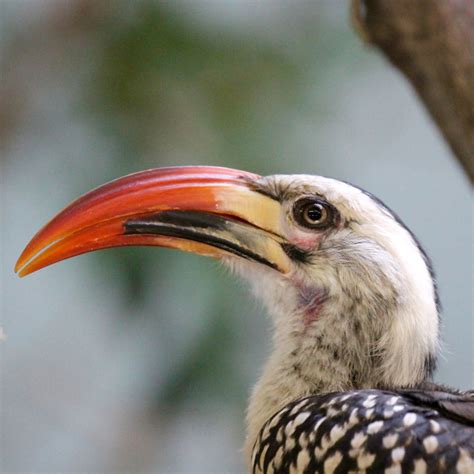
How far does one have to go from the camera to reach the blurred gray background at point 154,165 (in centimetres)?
718

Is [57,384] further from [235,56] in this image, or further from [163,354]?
[235,56]

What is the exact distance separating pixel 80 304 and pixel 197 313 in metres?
1.77

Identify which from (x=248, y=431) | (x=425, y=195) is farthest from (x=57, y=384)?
(x=248, y=431)

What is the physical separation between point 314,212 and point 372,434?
2.68 ft

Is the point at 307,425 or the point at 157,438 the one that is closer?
the point at 307,425

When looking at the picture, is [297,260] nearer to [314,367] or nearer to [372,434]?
[314,367]

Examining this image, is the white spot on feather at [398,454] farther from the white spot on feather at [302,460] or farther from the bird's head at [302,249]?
the bird's head at [302,249]

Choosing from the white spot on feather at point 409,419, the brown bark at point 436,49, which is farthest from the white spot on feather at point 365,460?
the brown bark at point 436,49

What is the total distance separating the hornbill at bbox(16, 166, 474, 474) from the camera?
3229mm

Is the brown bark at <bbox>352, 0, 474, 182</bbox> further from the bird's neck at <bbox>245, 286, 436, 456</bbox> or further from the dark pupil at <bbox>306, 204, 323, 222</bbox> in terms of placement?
the bird's neck at <bbox>245, 286, 436, 456</bbox>

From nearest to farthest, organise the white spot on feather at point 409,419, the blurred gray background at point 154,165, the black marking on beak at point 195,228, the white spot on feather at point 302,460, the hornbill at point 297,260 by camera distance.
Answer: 1. the white spot on feather at point 409,419
2. the white spot on feather at point 302,460
3. the hornbill at point 297,260
4. the black marking on beak at point 195,228
5. the blurred gray background at point 154,165

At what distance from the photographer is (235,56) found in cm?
812

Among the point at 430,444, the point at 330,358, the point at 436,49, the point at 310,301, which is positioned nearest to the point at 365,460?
the point at 430,444

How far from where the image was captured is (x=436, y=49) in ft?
13.1
